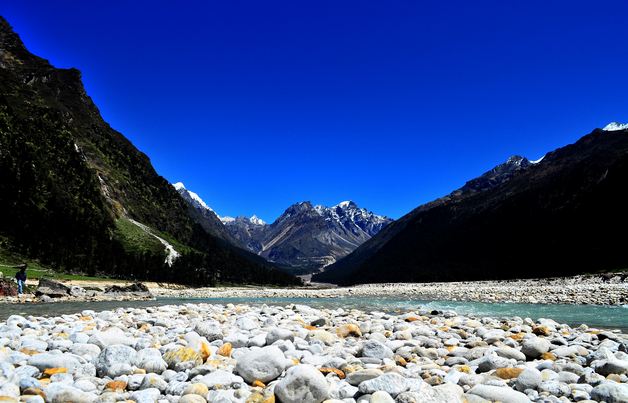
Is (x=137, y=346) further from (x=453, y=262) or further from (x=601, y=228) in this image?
(x=453, y=262)

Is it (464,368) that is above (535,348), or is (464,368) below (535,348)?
below

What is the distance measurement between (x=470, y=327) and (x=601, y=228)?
4940 inches

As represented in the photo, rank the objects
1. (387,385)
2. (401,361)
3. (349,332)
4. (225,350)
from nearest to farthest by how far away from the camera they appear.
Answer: (387,385) < (401,361) < (225,350) < (349,332)

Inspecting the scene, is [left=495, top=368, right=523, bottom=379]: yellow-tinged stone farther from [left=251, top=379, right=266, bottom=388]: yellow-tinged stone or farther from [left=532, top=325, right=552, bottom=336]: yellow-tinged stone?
[left=532, top=325, right=552, bottom=336]: yellow-tinged stone

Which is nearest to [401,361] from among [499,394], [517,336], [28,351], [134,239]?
[499,394]

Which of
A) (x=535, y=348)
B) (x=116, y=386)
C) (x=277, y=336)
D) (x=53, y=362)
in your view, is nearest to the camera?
(x=116, y=386)

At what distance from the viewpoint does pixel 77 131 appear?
163 meters

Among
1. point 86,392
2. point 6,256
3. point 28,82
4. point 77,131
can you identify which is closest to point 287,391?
point 86,392

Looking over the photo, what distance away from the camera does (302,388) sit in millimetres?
6406

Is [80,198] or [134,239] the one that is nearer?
[80,198]

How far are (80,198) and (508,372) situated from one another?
12621cm

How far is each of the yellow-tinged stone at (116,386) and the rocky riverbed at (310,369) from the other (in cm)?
2

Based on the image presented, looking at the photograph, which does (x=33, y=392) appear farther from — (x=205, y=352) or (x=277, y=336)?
(x=277, y=336)

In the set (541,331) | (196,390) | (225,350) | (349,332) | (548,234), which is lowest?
(196,390)
